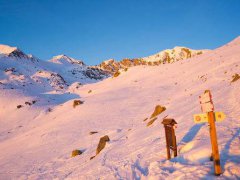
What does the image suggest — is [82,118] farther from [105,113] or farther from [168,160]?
[168,160]

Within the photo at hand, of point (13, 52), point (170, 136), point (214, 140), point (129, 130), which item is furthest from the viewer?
point (13, 52)

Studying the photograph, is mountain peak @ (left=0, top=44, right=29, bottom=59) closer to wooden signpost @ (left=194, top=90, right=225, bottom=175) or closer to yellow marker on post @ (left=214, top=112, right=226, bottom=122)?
wooden signpost @ (left=194, top=90, right=225, bottom=175)

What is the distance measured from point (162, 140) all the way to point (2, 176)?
15297mm

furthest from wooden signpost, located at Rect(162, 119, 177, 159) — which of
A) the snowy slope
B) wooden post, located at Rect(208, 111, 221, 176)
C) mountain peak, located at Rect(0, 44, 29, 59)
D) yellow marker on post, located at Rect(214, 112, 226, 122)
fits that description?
mountain peak, located at Rect(0, 44, 29, 59)

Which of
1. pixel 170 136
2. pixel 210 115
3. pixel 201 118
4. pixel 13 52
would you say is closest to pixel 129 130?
pixel 170 136

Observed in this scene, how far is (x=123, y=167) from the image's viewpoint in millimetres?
13047

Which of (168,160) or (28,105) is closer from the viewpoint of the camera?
(168,160)

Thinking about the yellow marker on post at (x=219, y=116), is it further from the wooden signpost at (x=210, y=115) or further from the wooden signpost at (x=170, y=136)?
the wooden signpost at (x=170, y=136)

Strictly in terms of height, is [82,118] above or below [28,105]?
below

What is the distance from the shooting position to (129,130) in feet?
82.2

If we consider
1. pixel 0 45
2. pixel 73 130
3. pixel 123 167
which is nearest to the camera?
pixel 123 167

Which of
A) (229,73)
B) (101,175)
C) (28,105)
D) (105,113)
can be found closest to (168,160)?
(101,175)

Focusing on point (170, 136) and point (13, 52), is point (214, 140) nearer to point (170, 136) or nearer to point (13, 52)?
point (170, 136)

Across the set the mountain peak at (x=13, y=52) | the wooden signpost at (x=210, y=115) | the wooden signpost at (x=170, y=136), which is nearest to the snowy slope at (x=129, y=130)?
the wooden signpost at (x=170, y=136)
